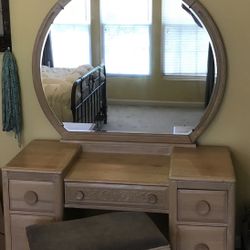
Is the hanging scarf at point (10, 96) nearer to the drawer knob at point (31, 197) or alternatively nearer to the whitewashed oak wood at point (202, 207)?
the drawer knob at point (31, 197)

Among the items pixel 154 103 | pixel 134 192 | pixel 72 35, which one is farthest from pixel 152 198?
pixel 72 35

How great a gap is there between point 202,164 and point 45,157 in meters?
0.75

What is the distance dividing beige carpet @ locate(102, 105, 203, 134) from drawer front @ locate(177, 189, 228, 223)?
1.52 ft

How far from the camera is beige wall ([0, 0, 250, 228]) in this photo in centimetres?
239

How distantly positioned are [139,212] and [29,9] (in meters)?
1.17

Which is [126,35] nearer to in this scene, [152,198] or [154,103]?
[154,103]

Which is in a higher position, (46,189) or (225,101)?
(225,101)

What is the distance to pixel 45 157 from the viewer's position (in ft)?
7.84

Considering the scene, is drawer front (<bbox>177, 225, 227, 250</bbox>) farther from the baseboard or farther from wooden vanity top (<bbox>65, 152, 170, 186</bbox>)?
the baseboard

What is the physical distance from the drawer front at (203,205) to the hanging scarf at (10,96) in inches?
39.4

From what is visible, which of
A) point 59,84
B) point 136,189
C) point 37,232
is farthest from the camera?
point 59,84

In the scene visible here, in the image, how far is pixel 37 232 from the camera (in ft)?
6.81

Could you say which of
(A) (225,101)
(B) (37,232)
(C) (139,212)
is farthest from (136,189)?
(A) (225,101)

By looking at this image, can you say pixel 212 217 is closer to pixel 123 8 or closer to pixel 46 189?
pixel 46 189
